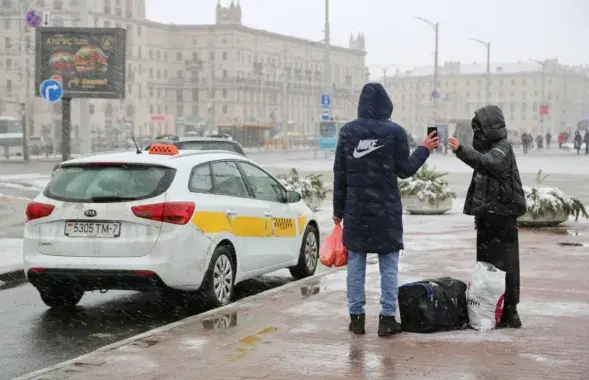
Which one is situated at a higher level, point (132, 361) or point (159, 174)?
point (159, 174)

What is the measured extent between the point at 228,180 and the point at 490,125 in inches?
129

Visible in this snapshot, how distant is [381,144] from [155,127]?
14012cm

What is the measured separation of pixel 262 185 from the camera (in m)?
11.0

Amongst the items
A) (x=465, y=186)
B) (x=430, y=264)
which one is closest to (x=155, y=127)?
(x=465, y=186)

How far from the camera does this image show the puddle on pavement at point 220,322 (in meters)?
8.16

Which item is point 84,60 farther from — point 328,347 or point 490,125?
point 328,347

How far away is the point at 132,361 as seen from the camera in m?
6.96

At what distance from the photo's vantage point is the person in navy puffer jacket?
753 cm

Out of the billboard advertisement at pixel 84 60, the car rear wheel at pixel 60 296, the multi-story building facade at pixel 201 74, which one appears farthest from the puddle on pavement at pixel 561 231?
the multi-story building facade at pixel 201 74

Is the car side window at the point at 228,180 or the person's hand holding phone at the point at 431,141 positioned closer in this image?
the person's hand holding phone at the point at 431,141

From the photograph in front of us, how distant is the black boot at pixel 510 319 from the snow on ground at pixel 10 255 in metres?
6.50

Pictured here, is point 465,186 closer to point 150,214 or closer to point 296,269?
point 296,269

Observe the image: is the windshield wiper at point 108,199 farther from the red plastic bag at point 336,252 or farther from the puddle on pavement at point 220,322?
the red plastic bag at point 336,252

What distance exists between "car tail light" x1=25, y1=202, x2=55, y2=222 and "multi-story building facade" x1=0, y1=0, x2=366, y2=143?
117 m
